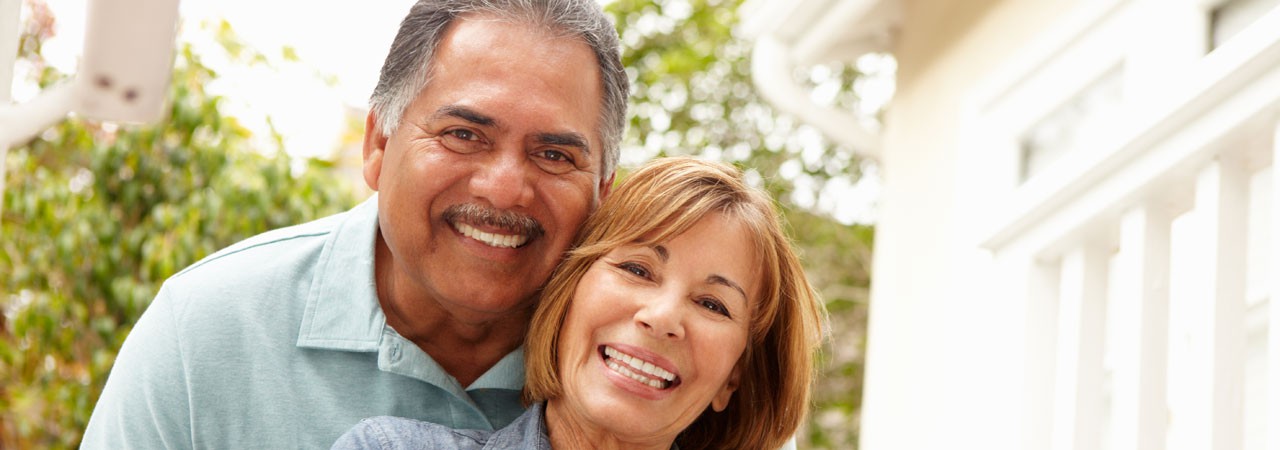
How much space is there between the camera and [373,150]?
2.21 metres

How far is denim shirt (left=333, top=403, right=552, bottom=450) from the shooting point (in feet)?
6.15

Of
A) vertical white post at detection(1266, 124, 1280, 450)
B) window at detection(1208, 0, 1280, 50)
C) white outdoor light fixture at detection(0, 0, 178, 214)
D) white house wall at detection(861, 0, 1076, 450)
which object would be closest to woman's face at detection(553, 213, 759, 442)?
vertical white post at detection(1266, 124, 1280, 450)

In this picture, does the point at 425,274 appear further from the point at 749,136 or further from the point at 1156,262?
the point at 749,136

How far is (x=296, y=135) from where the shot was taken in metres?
6.25

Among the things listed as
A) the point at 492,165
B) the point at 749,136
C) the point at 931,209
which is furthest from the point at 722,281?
the point at 749,136

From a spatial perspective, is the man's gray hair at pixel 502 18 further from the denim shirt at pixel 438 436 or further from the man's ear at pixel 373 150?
the denim shirt at pixel 438 436

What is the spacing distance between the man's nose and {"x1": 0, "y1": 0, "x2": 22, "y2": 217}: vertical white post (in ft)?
1.95

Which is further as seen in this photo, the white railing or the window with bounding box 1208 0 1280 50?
the window with bounding box 1208 0 1280 50

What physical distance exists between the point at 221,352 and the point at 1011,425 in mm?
1154

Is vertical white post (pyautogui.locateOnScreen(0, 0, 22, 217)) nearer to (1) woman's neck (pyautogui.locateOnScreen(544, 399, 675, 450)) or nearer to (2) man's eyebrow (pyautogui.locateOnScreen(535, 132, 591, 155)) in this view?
(2) man's eyebrow (pyautogui.locateOnScreen(535, 132, 591, 155))

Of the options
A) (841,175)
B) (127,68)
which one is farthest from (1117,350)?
(841,175)

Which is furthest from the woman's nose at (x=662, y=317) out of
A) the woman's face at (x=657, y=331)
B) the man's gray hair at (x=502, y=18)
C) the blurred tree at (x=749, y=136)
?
the blurred tree at (x=749, y=136)

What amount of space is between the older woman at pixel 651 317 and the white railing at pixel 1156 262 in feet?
1.24

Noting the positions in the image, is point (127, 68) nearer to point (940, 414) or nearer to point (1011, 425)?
point (1011, 425)
